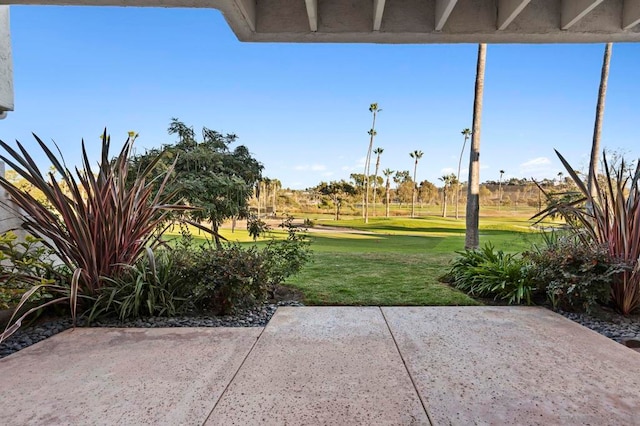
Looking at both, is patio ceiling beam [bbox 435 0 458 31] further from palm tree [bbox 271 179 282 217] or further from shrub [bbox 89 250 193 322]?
palm tree [bbox 271 179 282 217]

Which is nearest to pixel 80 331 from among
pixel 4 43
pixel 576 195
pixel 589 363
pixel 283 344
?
pixel 283 344

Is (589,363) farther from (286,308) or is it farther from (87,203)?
(87,203)

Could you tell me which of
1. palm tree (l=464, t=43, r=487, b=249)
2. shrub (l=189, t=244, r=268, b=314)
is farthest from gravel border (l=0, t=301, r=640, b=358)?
palm tree (l=464, t=43, r=487, b=249)

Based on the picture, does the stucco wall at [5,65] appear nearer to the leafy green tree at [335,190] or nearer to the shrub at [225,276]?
the shrub at [225,276]

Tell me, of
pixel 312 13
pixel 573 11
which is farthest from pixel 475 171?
pixel 312 13

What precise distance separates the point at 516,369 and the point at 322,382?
46.1 inches

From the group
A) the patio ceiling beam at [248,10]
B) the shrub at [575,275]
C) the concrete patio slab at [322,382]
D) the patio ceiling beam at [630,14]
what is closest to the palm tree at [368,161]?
the shrub at [575,275]

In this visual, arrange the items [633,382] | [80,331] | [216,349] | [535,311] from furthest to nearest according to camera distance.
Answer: [535,311] < [80,331] < [216,349] < [633,382]

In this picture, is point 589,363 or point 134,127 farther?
point 134,127

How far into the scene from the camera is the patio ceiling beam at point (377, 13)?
2677mm

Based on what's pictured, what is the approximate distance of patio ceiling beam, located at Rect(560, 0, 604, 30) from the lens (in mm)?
2658

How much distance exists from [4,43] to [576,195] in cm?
670

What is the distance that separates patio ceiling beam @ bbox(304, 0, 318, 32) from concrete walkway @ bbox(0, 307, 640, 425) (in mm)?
2551

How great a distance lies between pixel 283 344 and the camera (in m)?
2.42
